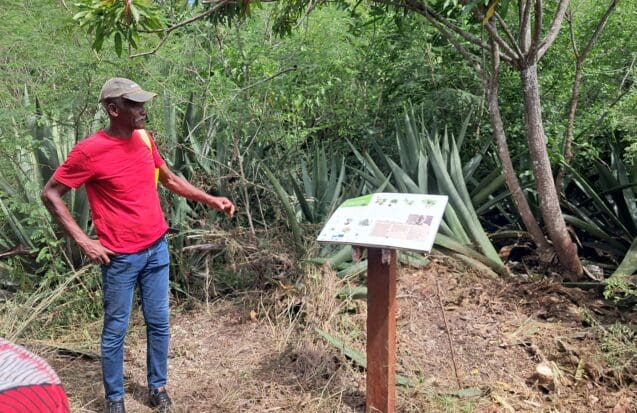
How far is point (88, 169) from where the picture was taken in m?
2.78

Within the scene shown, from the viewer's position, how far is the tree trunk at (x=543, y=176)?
396 cm

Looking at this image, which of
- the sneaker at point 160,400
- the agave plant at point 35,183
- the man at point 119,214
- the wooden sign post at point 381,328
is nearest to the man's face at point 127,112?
the man at point 119,214

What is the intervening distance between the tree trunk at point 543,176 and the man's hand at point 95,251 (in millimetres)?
2808

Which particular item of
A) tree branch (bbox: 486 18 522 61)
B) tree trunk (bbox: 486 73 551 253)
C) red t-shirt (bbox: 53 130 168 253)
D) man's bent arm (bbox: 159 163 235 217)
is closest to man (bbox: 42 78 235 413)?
red t-shirt (bbox: 53 130 168 253)

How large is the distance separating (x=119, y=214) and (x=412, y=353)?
1.84m

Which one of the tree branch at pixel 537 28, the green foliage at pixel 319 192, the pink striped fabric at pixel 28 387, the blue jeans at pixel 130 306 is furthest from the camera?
the green foliage at pixel 319 192

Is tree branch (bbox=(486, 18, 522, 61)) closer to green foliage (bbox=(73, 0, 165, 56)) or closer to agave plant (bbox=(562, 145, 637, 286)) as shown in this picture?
agave plant (bbox=(562, 145, 637, 286))

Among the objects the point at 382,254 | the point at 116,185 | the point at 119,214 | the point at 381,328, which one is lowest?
the point at 381,328

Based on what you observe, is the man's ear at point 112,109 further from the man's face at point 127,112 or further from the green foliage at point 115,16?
the green foliage at point 115,16

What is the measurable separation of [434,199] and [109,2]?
84.1 inches

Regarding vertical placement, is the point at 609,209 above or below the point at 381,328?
below

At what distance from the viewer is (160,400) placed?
3.14m

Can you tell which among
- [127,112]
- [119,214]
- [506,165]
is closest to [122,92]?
[127,112]

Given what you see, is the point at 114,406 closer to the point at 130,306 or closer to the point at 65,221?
the point at 130,306
